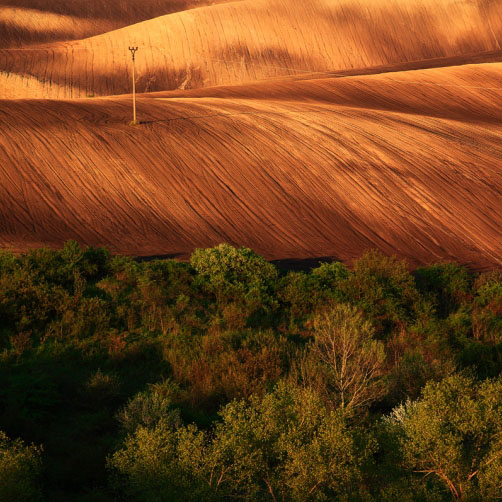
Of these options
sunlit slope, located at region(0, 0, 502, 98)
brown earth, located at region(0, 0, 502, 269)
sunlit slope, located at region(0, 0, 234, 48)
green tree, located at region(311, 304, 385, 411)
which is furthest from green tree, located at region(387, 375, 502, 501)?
sunlit slope, located at region(0, 0, 234, 48)

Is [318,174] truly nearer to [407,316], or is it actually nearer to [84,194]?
[84,194]

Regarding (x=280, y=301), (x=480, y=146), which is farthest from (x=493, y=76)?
(x=280, y=301)

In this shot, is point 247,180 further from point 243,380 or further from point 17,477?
point 17,477

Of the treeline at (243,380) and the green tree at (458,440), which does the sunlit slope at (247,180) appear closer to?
the treeline at (243,380)

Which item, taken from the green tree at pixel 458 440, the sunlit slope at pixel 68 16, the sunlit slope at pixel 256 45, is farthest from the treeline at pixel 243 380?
the sunlit slope at pixel 68 16

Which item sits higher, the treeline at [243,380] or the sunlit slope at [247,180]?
the sunlit slope at [247,180]

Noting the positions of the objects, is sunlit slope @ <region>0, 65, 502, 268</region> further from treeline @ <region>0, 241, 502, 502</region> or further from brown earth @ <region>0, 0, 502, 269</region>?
treeline @ <region>0, 241, 502, 502</region>
